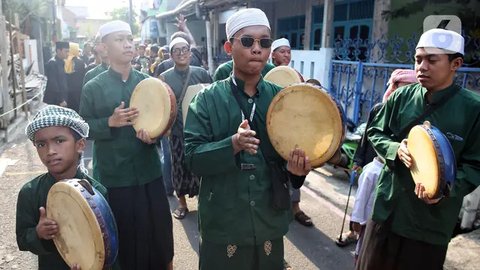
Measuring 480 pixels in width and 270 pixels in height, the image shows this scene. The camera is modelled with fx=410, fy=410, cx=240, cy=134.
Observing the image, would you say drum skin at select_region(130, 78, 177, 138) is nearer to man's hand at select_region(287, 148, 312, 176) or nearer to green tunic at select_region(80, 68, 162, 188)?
green tunic at select_region(80, 68, 162, 188)

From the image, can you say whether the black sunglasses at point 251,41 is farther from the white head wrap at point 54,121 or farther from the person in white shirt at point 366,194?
the person in white shirt at point 366,194

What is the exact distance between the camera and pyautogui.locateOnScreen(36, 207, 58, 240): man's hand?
182cm

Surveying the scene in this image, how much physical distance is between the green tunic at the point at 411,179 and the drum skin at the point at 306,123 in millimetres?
717

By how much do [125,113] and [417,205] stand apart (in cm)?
186

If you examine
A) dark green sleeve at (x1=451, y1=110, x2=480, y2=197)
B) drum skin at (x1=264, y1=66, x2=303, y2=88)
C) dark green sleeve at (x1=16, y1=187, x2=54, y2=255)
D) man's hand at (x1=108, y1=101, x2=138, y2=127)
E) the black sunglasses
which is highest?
the black sunglasses

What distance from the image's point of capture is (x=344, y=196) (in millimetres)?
5371

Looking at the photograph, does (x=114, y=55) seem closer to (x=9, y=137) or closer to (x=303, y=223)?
(x=303, y=223)

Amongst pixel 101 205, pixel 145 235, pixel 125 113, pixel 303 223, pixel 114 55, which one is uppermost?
pixel 114 55

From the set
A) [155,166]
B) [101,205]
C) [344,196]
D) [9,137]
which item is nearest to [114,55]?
[155,166]

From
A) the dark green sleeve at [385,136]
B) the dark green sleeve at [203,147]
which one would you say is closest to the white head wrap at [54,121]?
the dark green sleeve at [203,147]

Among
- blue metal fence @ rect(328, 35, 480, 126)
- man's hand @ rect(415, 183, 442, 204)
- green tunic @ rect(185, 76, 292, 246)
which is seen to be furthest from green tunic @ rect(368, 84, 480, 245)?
blue metal fence @ rect(328, 35, 480, 126)

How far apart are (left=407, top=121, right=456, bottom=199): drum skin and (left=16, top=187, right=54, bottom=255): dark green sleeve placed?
1.84 m

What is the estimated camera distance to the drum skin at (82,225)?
5.49ft

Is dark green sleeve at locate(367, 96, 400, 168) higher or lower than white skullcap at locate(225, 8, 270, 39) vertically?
lower
